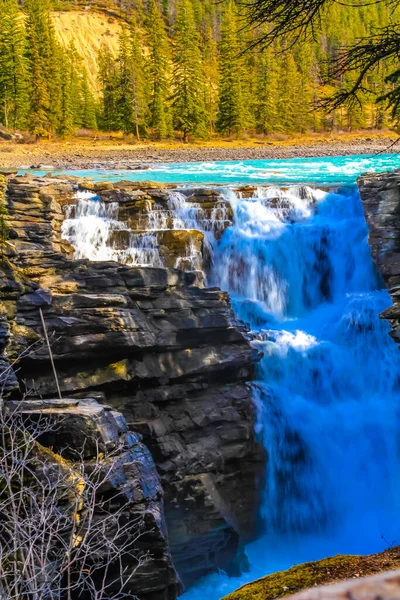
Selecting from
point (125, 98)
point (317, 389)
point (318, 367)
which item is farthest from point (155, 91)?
point (317, 389)

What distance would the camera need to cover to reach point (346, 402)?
53.1 ft

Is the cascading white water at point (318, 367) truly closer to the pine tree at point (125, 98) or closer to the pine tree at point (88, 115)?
the pine tree at point (125, 98)

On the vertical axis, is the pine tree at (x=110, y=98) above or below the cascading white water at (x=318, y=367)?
above

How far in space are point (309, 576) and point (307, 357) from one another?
13.2 meters

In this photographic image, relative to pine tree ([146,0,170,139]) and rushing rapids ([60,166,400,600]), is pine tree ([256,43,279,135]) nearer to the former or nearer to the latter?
pine tree ([146,0,170,139])

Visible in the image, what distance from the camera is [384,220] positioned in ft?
63.7

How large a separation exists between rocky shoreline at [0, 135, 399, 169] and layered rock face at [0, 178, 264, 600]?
25.5 meters

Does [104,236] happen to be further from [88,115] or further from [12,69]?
[88,115]

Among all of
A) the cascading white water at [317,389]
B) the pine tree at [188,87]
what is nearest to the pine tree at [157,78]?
the pine tree at [188,87]

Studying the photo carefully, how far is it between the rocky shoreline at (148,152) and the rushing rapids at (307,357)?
65.5 ft

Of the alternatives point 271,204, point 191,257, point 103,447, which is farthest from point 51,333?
point 271,204

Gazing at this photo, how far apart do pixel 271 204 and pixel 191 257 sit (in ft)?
15.6

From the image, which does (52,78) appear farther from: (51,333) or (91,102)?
(51,333)

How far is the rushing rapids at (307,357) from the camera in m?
14.7
